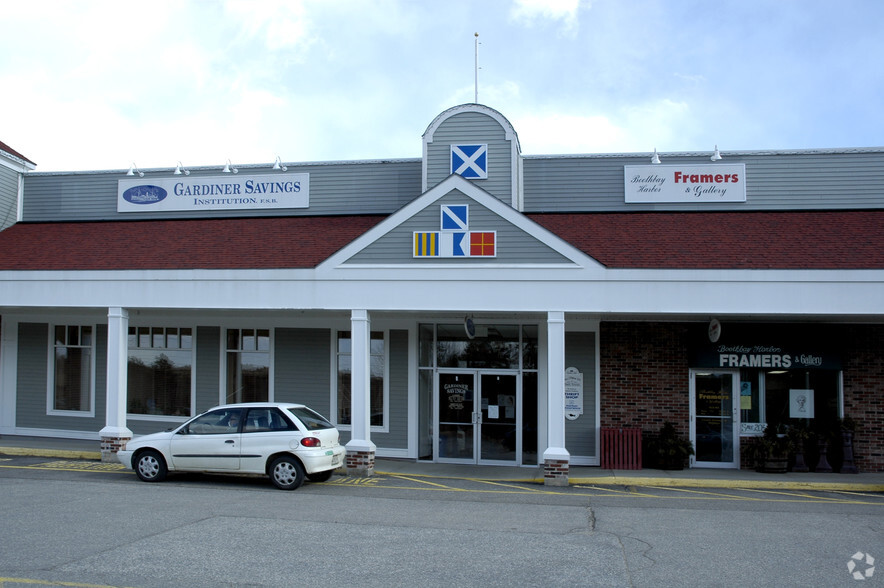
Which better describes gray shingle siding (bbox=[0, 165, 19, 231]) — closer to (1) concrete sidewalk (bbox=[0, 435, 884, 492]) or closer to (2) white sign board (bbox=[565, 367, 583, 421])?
(1) concrete sidewalk (bbox=[0, 435, 884, 492])

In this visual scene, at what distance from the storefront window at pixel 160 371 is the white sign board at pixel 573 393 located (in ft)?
28.1

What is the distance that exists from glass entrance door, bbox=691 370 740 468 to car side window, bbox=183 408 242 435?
30.2 ft

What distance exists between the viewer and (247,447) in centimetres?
1226

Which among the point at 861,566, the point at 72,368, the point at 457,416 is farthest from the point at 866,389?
the point at 72,368

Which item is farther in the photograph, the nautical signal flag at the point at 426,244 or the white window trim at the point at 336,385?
the white window trim at the point at 336,385

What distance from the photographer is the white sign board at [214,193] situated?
18422 mm

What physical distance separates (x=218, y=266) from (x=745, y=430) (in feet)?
36.7

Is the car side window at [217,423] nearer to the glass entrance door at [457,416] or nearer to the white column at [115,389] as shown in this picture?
the white column at [115,389]

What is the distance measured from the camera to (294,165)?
18.6m

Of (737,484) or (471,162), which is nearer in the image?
(737,484)

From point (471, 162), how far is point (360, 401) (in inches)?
240

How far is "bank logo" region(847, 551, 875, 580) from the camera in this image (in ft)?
24.3

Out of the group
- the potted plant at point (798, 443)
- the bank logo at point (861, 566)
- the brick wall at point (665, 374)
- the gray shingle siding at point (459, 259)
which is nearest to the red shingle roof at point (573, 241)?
the gray shingle siding at point (459, 259)

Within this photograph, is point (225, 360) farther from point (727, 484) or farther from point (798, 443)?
point (798, 443)
